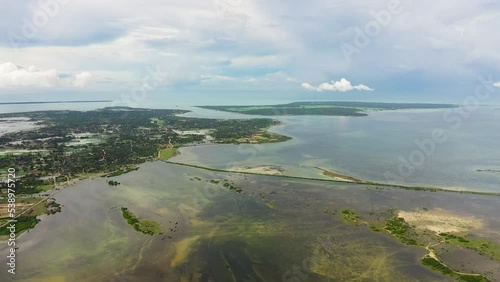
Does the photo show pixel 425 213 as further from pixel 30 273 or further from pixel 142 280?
pixel 30 273

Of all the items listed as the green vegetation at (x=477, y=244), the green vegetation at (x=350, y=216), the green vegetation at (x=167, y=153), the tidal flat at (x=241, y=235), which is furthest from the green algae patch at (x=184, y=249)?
the green vegetation at (x=167, y=153)

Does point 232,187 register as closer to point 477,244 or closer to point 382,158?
point 477,244

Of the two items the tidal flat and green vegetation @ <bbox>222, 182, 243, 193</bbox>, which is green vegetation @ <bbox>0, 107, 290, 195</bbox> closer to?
the tidal flat

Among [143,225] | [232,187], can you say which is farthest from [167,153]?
[143,225]

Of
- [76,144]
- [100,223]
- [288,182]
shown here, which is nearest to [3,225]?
[100,223]

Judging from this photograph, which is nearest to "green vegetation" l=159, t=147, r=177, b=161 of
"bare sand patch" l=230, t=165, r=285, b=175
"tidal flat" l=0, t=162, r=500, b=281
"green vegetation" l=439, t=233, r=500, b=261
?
"bare sand patch" l=230, t=165, r=285, b=175

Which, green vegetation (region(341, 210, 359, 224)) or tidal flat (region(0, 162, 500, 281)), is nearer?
tidal flat (region(0, 162, 500, 281))
